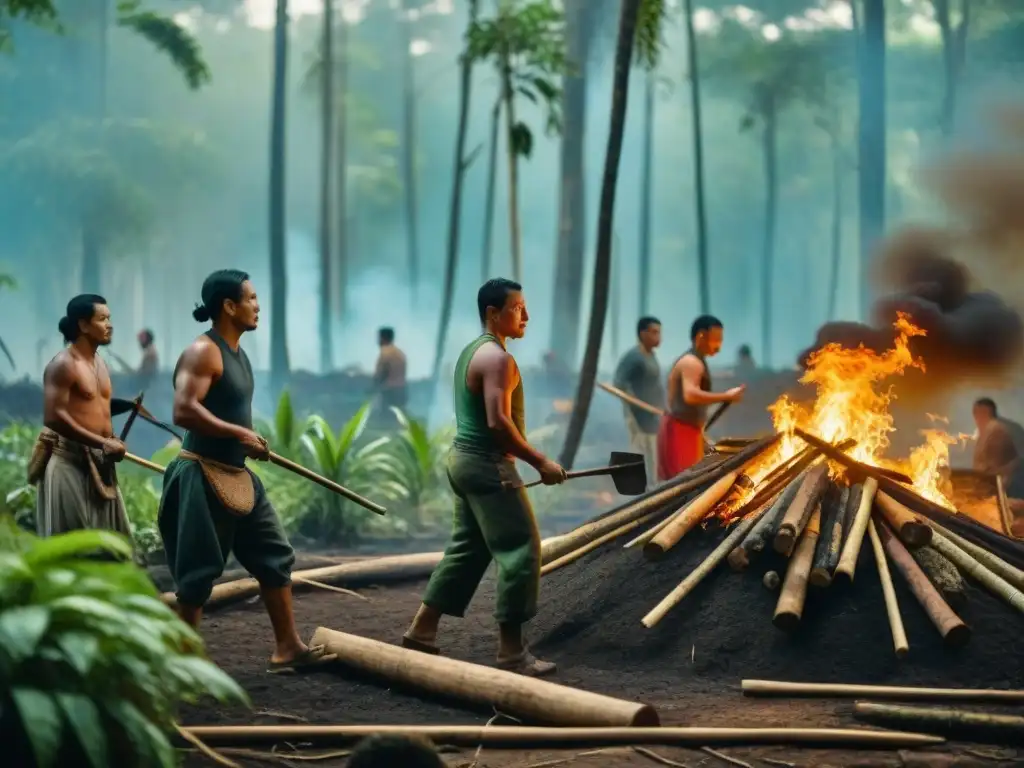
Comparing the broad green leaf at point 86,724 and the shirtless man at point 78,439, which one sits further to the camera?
the shirtless man at point 78,439

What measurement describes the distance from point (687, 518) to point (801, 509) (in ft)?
2.27

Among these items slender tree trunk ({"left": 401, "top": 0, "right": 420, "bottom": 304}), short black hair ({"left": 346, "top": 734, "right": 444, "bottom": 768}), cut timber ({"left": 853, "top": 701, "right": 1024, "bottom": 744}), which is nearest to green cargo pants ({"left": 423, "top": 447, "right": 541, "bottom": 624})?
cut timber ({"left": 853, "top": 701, "right": 1024, "bottom": 744})

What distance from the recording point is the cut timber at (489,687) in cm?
568

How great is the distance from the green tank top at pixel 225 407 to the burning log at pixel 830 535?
316 centimetres

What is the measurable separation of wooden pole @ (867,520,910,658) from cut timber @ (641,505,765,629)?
2.31 ft

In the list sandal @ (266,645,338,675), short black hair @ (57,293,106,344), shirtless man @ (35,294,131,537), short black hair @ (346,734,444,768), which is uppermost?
short black hair @ (57,293,106,344)

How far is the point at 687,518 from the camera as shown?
788cm

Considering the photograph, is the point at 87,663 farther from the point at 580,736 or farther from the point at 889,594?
the point at 889,594

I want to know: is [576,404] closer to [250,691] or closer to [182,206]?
[250,691]

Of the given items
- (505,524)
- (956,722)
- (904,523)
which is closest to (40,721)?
(505,524)

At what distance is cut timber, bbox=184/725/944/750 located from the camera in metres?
5.50

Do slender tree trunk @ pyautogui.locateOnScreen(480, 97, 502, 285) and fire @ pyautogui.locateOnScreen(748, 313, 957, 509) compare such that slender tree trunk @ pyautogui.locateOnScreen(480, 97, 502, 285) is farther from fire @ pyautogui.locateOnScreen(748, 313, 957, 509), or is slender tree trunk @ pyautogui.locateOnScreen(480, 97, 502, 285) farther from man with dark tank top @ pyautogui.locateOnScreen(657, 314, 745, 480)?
fire @ pyautogui.locateOnScreen(748, 313, 957, 509)

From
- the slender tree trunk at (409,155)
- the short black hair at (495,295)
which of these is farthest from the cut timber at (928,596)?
the slender tree trunk at (409,155)

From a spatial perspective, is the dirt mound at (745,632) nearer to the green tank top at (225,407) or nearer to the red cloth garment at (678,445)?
the green tank top at (225,407)
